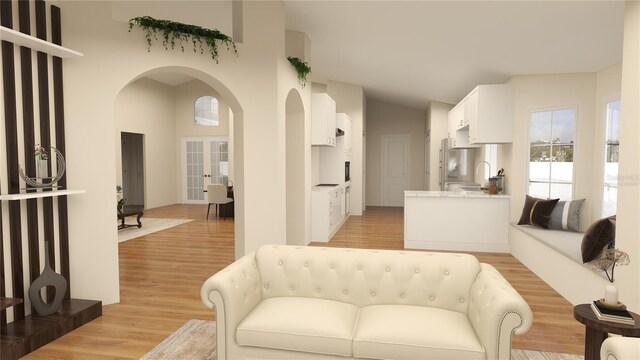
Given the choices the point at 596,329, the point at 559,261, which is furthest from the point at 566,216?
the point at 596,329

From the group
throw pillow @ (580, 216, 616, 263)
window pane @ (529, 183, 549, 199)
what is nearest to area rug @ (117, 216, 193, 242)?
window pane @ (529, 183, 549, 199)

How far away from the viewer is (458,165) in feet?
27.9

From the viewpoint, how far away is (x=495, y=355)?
2086 mm

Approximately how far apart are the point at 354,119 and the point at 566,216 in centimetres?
538

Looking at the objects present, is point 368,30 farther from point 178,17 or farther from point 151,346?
point 151,346

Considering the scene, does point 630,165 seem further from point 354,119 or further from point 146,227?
point 146,227

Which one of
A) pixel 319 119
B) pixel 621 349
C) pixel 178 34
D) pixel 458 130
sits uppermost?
pixel 178 34

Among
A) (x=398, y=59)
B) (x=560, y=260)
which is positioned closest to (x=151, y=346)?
(x=560, y=260)

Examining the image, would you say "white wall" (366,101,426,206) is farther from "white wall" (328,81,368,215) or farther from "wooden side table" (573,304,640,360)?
"wooden side table" (573,304,640,360)

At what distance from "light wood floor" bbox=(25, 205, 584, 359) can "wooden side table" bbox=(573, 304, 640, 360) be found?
0.61 meters

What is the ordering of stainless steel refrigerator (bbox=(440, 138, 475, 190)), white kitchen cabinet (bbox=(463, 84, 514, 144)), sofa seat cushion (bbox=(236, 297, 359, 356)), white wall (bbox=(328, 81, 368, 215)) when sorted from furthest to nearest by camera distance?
white wall (bbox=(328, 81, 368, 215))
stainless steel refrigerator (bbox=(440, 138, 475, 190))
white kitchen cabinet (bbox=(463, 84, 514, 144))
sofa seat cushion (bbox=(236, 297, 359, 356))

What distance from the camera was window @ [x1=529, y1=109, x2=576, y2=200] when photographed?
206 inches

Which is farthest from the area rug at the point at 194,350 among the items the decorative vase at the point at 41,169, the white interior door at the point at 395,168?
the white interior door at the point at 395,168

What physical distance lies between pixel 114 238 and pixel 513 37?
461 centimetres
